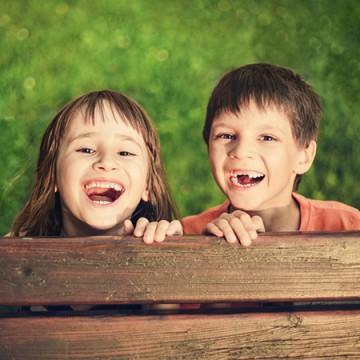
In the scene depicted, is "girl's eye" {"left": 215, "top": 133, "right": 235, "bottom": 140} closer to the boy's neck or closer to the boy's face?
the boy's face

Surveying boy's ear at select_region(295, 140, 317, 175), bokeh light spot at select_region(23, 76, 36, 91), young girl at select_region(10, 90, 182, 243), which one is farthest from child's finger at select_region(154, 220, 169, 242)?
bokeh light spot at select_region(23, 76, 36, 91)

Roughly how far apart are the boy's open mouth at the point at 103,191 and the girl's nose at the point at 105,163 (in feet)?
0.11

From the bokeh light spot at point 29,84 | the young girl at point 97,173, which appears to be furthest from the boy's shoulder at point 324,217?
the bokeh light spot at point 29,84

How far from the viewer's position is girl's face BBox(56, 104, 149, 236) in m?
1.68

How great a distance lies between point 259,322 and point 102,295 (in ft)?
0.88

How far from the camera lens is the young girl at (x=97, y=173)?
1686 mm

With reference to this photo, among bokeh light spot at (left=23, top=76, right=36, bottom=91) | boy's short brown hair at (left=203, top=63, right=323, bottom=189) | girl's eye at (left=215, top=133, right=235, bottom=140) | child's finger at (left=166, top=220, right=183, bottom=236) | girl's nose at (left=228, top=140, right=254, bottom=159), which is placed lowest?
child's finger at (left=166, top=220, right=183, bottom=236)

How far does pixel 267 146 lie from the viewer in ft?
5.97

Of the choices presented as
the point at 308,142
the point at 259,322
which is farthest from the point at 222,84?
the point at 259,322

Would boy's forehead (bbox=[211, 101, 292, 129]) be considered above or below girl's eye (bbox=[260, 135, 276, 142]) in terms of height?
above

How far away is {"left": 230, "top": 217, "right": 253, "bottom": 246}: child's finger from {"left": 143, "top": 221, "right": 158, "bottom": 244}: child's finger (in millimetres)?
133

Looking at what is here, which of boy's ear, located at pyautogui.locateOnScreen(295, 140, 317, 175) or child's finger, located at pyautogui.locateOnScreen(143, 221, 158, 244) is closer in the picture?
child's finger, located at pyautogui.locateOnScreen(143, 221, 158, 244)

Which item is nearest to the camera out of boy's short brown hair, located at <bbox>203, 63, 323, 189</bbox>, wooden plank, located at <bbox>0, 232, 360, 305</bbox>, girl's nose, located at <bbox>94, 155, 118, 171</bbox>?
wooden plank, located at <bbox>0, 232, 360, 305</bbox>

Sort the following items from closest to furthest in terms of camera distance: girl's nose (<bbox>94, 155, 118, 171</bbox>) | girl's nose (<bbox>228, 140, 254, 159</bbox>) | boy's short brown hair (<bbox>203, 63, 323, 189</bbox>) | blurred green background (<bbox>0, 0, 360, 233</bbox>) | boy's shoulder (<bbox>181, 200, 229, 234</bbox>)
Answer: girl's nose (<bbox>94, 155, 118, 171</bbox>)
girl's nose (<bbox>228, 140, 254, 159</bbox>)
boy's short brown hair (<bbox>203, 63, 323, 189</bbox>)
boy's shoulder (<bbox>181, 200, 229, 234</bbox>)
blurred green background (<bbox>0, 0, 360, 233</bbox>)
